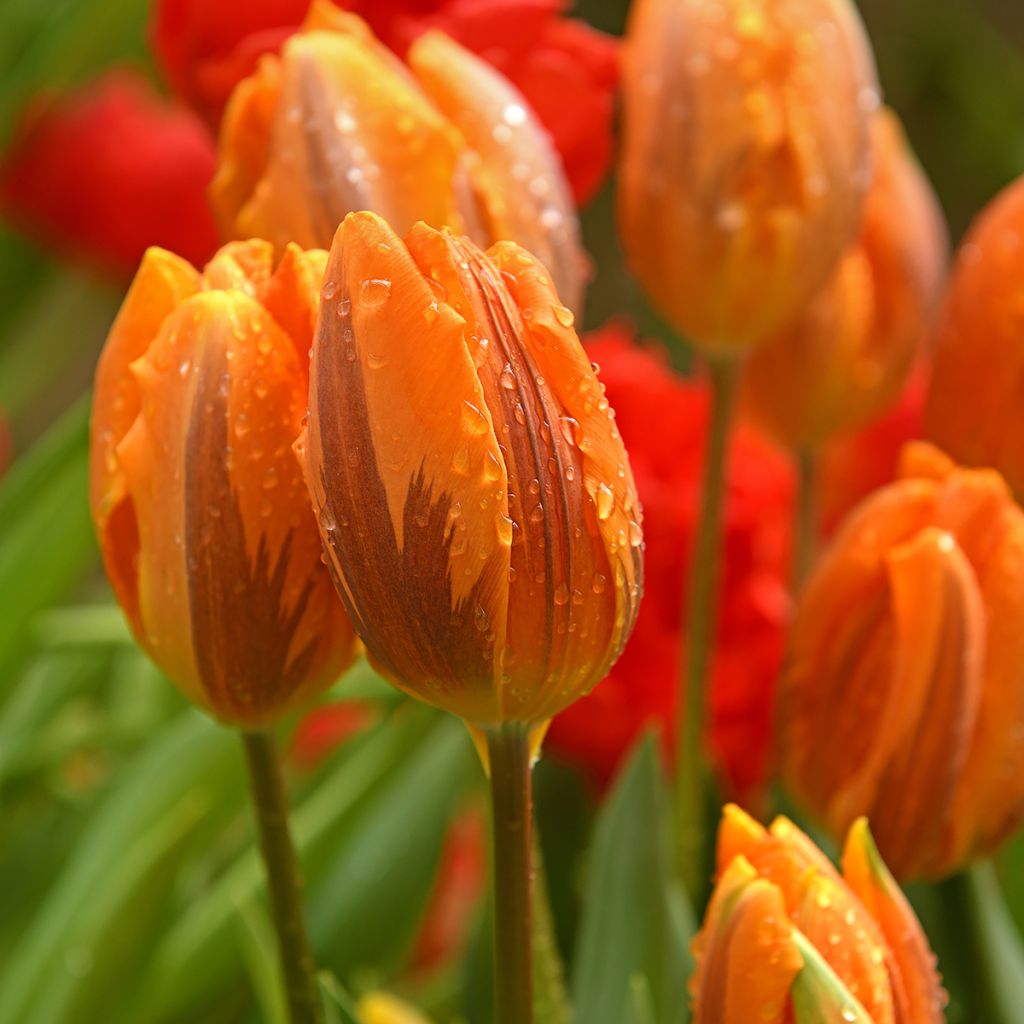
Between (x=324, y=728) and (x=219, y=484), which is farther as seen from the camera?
(x=324, y=728)

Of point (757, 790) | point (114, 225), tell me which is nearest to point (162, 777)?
point (757, 790)

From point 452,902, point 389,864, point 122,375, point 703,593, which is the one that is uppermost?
point 122,375

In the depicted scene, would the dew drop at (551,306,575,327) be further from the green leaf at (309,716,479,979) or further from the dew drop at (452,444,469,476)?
the green leaf at (309,716,479,979)

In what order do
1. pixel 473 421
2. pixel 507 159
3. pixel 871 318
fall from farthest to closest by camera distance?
pixel 871 318
pixel 507 159
pixel 473 421

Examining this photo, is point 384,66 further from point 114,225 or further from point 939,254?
point 114,225

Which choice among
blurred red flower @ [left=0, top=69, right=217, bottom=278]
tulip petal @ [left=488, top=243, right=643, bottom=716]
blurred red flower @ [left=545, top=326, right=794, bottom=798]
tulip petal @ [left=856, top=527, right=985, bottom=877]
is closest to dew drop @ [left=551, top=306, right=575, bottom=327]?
tulip petal @ [left=488, top=243, right=643, bottom=716]

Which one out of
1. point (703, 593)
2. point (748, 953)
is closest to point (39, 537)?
point (703, 593)

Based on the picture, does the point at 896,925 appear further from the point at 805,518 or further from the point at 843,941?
the point at 805,518
